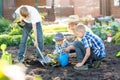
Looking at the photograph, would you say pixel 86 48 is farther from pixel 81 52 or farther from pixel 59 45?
pixel 59 45

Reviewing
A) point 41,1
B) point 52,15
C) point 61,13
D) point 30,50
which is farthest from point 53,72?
point 61,13

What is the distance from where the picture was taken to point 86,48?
213 inches

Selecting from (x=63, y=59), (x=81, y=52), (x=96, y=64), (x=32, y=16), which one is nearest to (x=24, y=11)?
(x=32, y=16)

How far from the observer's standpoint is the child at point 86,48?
540cm

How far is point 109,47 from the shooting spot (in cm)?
872

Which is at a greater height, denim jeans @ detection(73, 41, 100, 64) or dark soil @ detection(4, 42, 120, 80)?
denim jeans @ detection(73, 41, 100, 64)

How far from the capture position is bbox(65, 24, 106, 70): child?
212 inches

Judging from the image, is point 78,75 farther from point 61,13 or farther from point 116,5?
point 61,13

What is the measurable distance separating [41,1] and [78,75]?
2028 cm

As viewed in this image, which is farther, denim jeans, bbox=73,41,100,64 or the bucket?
the bucket

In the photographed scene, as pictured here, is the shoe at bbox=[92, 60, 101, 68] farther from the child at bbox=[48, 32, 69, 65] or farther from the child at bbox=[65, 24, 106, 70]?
the child at bbox=[48, 32, 69, 65]

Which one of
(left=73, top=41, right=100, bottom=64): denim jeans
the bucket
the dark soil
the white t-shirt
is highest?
the white t-shirt

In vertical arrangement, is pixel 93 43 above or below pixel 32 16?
below

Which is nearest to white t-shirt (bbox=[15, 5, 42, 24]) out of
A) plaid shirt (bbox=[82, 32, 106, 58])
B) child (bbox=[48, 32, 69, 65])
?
child (bbox=[48, 32, 69, 65])
